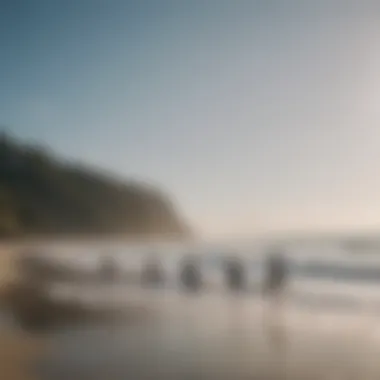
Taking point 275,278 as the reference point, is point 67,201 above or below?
above

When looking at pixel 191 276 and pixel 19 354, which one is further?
pixel 191 276

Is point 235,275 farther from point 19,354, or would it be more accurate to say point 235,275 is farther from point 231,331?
point 19,354

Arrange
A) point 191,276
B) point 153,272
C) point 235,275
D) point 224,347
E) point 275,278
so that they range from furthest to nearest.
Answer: point 153,272 → point 191,276 → point 235,275 → point 275,278 → point 224,347

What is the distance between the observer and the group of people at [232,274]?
20.7 feet

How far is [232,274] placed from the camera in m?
6.75

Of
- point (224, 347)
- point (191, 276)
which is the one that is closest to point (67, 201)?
point (191, 276)

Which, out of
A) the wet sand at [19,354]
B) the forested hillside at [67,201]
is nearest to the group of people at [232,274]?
the forested hillside at [67,201]

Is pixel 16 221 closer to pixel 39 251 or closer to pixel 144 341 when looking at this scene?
pixel 39 251

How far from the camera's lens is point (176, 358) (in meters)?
3.50

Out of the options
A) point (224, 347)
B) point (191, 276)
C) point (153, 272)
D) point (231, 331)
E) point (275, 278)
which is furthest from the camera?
point (153, 272)

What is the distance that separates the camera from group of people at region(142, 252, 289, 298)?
6.30 metres

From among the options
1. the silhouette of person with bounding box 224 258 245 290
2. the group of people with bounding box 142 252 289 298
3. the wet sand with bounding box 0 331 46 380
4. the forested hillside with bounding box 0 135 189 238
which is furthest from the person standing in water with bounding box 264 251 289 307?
the wet sand with bounding box 0 331 46 380

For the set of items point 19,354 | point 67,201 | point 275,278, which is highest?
point 67,201

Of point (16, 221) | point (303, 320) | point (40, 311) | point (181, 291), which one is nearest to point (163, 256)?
point (181, 291)
